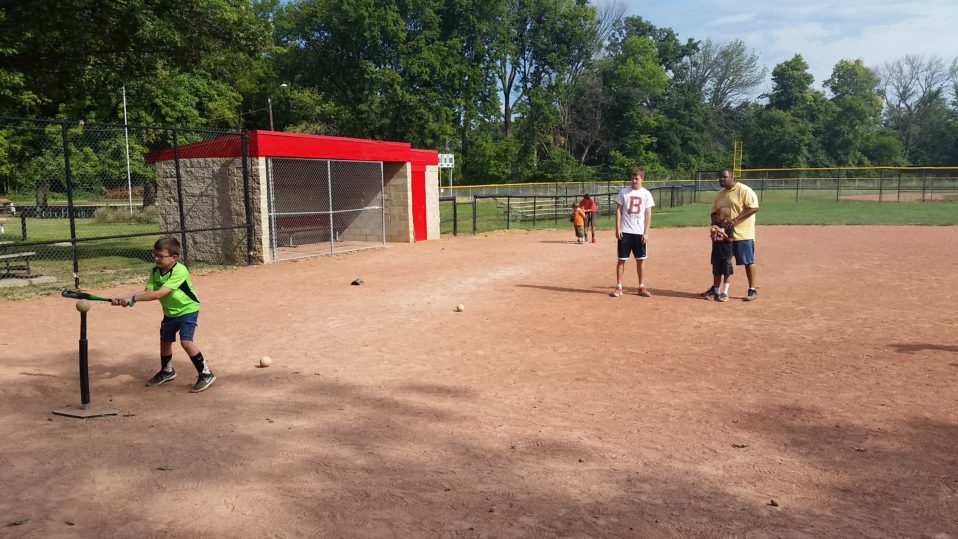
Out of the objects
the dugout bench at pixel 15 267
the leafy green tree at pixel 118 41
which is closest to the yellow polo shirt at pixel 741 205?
the dugout bench at pixel 15 267

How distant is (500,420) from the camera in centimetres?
471

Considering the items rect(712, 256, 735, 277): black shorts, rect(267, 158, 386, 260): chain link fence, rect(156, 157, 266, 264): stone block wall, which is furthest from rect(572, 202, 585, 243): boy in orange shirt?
rect(712, 256, 735, 277): black shorts

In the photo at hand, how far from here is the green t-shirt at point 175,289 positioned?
5.38m

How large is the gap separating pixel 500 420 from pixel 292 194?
16.2 metres

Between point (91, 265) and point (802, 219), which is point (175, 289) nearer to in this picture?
point (91, 265)

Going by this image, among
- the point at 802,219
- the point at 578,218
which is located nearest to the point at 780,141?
the point at 802,219

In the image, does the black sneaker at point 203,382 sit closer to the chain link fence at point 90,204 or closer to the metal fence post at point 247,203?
the chain link fence at point 90,204

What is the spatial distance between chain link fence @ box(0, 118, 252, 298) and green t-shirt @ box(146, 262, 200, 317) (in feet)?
16.0

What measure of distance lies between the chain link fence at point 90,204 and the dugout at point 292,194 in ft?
0.27

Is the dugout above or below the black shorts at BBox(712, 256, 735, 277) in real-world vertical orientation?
above

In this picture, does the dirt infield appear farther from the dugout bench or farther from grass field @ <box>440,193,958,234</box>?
grass field @ <box>440,193,958,234</box>

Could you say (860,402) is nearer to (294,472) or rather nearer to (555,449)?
(555,449)

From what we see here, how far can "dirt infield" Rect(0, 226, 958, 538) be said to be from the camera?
10.8ft

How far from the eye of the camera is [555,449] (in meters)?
4.14
